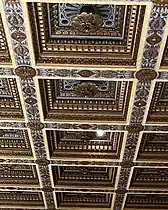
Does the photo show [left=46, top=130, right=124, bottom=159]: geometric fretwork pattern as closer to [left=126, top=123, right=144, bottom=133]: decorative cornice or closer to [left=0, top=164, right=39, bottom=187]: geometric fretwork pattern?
[left=126, top=123, right=144, bottom=133]: decorative cornice

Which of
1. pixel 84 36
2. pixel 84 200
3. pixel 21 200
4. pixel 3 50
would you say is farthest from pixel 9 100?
pixel 84 200

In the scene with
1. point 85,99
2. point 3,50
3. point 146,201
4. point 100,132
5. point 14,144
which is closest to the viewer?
point 3,50

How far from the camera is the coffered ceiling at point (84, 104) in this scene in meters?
4.14

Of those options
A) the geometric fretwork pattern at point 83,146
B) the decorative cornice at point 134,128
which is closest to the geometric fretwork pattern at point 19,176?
the geometric fretwork pattern at point 83,146

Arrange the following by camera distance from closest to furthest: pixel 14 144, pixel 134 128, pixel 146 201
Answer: pixel 134 128 < pixel 14 144 < pixel 146 201

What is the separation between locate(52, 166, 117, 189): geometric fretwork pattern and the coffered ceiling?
0.02 metres

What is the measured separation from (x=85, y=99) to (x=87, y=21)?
1.64 meters

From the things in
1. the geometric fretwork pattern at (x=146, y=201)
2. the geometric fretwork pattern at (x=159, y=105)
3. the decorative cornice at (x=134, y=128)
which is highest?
the geometric fretwork pattern at (x=159, y=105)

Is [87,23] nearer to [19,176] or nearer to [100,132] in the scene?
[100,132]

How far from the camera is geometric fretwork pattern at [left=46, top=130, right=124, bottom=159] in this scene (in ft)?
21.9

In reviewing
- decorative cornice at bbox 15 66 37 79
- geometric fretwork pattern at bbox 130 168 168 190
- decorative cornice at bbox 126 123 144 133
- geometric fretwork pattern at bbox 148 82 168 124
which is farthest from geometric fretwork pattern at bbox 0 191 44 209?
decorative cornice at bbox 15 66 37 79

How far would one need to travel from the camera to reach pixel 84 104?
5.64 metres

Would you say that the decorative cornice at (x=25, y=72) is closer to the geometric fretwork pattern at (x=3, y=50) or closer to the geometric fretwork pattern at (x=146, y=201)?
the geometric fretwork pattern at (x=3, y=50)

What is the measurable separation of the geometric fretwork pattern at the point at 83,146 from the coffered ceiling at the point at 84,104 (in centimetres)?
2
